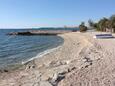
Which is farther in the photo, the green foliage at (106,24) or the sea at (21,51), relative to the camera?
the green foliage at (106,24)

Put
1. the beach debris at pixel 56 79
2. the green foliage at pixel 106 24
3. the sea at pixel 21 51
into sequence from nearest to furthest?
the beach debris at pixel 56 79 → the sea at pixel 21 51 → the green foliage at pixel 106 24

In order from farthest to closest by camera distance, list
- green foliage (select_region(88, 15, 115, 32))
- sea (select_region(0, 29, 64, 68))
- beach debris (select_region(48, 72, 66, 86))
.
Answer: green foliage (select_region(88, 15, 115, 32))
sea (select_region(0, 29, 64, 68))
beach debris (select_region(48, 72, 66, 86))

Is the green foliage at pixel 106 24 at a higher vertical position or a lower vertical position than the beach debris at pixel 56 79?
higher

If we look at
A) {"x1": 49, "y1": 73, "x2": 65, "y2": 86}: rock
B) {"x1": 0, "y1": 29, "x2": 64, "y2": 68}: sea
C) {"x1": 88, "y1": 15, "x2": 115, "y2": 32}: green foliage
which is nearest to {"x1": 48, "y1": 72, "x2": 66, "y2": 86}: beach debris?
{"x1": 49, "y1": 73, "x2": 65, "y2": 86}: rock

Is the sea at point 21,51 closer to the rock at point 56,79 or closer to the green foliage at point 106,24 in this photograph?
the rock at point 56,79

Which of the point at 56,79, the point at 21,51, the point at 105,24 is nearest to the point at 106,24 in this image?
the point at 105,24

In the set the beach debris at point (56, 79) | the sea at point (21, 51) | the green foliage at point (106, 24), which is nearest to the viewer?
the beach debris at point (56, 79)

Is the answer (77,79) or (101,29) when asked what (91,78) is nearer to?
(77,79)

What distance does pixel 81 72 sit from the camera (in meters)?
12.0

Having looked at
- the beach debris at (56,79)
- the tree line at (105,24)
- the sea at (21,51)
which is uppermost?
the tree line at (105,24)

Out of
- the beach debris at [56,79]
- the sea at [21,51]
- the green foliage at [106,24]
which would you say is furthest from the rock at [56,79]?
the green foliage at [106,24]

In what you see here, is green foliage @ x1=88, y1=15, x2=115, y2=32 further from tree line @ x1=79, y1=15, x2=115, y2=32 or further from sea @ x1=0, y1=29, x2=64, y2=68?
sea @ x1=0, y1=29, x2=64, y2=68

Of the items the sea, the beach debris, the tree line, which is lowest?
the sea

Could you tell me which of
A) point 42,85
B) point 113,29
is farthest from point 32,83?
point 113,29
